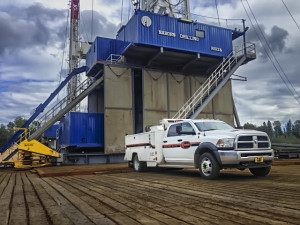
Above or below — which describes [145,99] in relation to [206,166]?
above

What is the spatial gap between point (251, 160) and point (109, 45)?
21.9 metres

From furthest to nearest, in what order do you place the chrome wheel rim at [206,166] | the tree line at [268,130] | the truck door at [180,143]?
the tree line at [268,130], the truck door at [180,143], the chrome wheel rim at [206,166]

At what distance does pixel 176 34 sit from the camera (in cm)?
2502

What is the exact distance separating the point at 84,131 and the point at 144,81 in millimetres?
6905

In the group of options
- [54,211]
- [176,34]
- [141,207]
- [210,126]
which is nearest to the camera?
[54,211]

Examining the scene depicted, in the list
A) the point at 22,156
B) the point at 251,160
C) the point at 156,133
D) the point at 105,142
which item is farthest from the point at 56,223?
the point at 105,142

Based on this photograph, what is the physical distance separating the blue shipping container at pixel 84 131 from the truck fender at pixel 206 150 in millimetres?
15869

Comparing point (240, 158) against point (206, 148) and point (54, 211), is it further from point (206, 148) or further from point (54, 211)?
point (54, 211)

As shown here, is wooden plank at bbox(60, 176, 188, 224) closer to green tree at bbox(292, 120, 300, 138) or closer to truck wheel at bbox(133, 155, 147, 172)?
truck wheel at bbox(133, 155, 147, 172)

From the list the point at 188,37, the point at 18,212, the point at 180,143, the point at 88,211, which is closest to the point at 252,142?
the point at 180,143

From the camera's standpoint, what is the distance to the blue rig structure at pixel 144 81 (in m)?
23.3

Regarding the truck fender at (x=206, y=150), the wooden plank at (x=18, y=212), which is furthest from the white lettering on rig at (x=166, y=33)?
the wooden plank at (x=18, y=212)

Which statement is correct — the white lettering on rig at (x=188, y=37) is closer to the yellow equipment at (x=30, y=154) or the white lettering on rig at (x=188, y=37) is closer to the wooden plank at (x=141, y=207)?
the yellow equipment at (x=30, y=154)

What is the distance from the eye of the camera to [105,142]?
23078 millimetres
